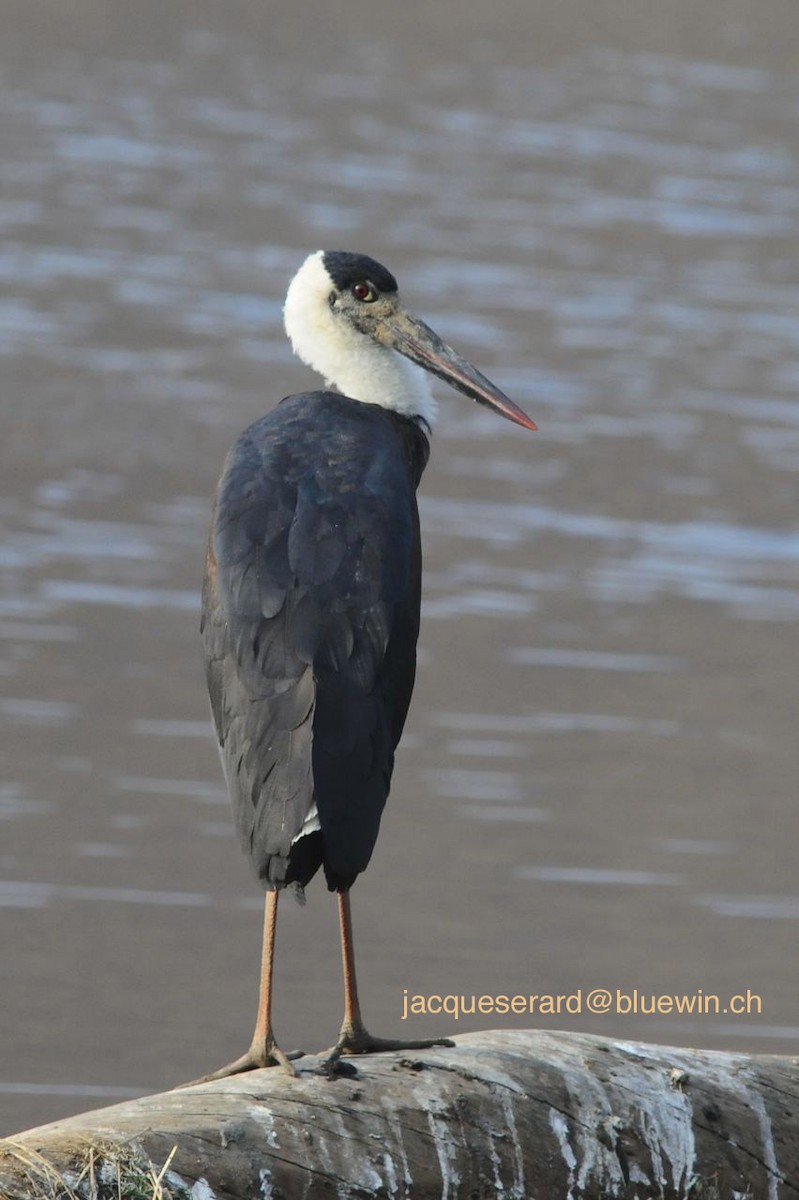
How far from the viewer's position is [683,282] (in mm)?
18750

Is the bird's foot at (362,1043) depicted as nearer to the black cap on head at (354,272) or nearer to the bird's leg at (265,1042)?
the bird's leg at (265,1042)

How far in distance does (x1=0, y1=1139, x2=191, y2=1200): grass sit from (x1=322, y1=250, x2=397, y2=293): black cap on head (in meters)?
2.96

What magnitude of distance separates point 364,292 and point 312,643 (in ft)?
5.41

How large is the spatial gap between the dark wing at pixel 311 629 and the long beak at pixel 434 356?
672 millimetres

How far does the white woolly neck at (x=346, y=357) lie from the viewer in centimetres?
641

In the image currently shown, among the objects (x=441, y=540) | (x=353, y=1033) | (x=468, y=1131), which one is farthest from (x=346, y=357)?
(x=441, y=540)

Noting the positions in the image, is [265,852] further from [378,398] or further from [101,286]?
[101,286]

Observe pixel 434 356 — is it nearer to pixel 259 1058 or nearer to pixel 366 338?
pixel 366 338

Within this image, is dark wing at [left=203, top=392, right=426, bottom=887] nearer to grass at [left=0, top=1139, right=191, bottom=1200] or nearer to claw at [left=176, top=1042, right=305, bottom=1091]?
claw at [left=176, top=1042, right=305, bottom=1091]

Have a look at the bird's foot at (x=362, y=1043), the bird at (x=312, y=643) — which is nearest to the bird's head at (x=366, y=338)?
the bird at (x=312, y=643)

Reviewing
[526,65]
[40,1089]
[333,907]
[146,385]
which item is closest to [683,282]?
[146,385]

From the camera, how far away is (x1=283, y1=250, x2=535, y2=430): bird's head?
6.46 m

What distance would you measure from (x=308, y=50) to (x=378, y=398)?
68.8 feet

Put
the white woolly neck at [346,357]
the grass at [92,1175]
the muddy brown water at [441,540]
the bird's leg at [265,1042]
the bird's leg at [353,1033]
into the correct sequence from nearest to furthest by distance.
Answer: the grass at [92,1175], the bird's leg at [265,1042], the bird's leg at [353,1033], the white woolly neck at [346,357], the muddy brown water at [441,540]
